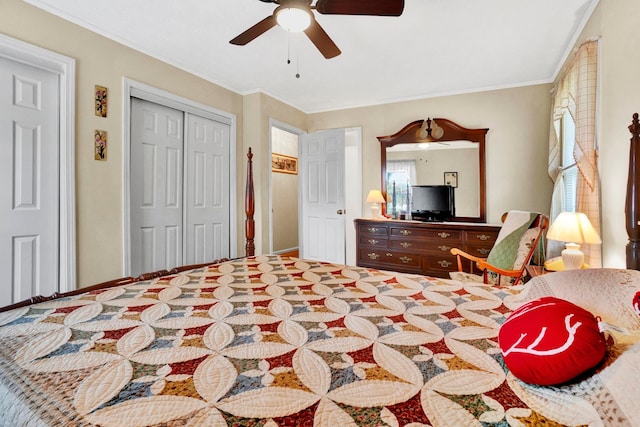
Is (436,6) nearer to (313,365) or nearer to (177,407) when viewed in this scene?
(313,365)

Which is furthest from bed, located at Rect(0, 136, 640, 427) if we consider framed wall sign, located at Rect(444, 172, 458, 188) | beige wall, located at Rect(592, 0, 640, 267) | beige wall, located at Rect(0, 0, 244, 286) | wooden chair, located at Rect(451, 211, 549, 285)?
framed wall sign, located at Rect(444, 172, 458, 188)

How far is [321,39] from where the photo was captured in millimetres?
2199

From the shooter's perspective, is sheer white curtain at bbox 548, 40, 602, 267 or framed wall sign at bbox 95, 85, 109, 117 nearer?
sheer white curtain at bbox 548, 40, 602, 267

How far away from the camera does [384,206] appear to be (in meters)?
4.48

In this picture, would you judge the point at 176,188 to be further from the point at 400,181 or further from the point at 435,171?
the point at 435,171

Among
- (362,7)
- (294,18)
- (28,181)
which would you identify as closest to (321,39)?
(294,18)

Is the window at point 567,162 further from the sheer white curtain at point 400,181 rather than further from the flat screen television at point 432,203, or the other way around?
the sheer white curtain at point 400,181

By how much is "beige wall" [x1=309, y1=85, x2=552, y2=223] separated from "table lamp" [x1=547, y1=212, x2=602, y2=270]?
182 centimetres

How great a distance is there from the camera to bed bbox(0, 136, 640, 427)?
62 centimetres

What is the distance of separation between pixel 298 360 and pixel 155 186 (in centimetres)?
300

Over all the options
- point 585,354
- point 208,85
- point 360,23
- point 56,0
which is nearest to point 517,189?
point 360,23

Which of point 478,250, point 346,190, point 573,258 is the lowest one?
point 478,250

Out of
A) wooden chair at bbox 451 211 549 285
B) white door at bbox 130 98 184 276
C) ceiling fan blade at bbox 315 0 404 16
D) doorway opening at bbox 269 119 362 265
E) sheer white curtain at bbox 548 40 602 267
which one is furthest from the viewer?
doorway opening at bbox 269 119 362 265

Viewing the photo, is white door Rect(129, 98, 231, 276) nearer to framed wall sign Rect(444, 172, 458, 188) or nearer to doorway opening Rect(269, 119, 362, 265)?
doorway opening Rect(269, 119, 362, 265)
